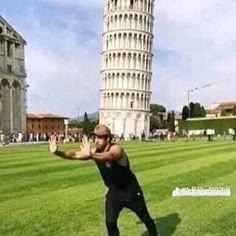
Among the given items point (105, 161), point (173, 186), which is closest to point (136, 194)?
point (105, 161)

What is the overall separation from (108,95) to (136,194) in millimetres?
147707

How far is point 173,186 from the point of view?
56.9 feet

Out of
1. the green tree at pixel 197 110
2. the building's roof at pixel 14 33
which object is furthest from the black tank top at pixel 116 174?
the green tree at pixel 197 110

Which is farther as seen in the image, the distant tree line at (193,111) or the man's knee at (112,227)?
the distant tree line at (193,111)

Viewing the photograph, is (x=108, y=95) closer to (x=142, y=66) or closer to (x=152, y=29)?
(x=142, y=66)

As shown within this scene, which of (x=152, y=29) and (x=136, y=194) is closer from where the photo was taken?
(x=136, y=194)

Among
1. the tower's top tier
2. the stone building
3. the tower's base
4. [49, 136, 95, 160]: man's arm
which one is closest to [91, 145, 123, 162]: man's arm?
[49, 136, 95, 160]: man's arm

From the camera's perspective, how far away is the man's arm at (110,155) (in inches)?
332

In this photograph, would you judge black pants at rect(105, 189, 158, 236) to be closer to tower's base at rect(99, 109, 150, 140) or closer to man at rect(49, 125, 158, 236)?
man at rect(49, 125, 158, 236)

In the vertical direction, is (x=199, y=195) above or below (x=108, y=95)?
below

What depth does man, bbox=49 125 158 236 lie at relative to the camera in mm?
8531

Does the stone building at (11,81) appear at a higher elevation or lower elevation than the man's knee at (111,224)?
higher

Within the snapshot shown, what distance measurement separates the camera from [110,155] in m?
8.48

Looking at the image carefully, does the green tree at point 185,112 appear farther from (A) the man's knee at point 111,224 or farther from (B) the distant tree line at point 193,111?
(A) the man's knee at point 111,224
